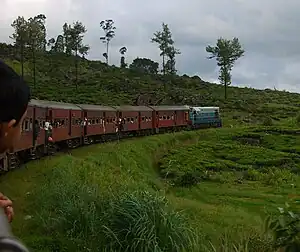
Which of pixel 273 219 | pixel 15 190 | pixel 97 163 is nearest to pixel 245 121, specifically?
pixel 97 163

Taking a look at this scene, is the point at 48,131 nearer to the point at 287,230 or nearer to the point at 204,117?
the point at 287,230

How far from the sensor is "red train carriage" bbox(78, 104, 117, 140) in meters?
→ 28.6

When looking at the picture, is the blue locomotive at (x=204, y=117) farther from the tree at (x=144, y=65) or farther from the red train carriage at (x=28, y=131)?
the tree at (x=144, y=65)

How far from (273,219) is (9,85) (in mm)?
3279

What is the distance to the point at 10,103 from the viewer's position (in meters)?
1.41

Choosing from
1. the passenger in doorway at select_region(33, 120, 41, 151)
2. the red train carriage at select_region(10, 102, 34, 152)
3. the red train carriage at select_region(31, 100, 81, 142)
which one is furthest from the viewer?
the red train carriage at select_region(31, 100, 81, 142)

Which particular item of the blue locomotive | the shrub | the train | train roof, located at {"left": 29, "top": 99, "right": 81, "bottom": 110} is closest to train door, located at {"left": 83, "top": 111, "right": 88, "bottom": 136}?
the train

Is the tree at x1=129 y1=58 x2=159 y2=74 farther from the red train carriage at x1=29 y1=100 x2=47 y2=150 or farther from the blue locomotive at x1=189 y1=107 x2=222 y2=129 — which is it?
the red train carriage at x1=29 y1=100 x2=47 y2=150

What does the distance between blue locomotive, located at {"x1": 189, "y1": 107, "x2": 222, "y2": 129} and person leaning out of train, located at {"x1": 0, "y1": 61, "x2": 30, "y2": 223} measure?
4700 cm

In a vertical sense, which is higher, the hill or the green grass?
the hill

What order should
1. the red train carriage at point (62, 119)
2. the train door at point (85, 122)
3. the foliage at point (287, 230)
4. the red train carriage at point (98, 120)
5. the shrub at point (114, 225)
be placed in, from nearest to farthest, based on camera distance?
the foliage at point (287, 230) < the shrub at point (114, 225) < the red train carriage at point (62, 119) < the train door at point (85, 122) < the red train carriage at point (98, 120)

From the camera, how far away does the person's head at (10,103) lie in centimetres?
139

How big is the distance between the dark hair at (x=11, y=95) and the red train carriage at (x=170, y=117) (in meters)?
39.5

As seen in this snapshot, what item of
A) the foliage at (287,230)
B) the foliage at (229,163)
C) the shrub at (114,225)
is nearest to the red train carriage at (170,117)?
the foliage at (229,163)
